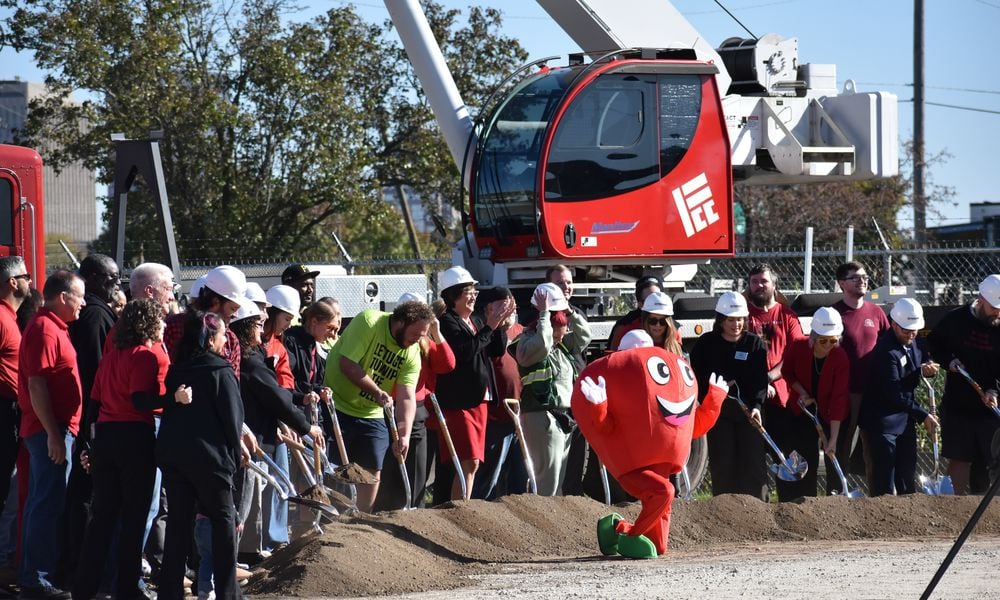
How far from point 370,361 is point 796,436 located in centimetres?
392

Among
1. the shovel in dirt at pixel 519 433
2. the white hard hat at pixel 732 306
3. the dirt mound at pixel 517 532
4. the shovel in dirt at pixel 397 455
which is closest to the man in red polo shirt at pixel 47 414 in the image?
the dirt mound at pixel 517 532

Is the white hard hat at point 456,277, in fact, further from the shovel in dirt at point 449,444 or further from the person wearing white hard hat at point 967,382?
the person wearing white hard hat at point 967,382

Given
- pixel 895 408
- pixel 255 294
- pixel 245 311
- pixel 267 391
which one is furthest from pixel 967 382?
pixel 245 311

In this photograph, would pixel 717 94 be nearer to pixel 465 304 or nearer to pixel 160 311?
pixel 465 304

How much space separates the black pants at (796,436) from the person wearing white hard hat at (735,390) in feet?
0.80

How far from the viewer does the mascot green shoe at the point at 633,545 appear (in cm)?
915

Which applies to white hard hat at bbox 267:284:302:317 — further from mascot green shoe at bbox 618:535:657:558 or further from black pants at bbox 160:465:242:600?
mascot green shoe at bbox 618:535:657:558

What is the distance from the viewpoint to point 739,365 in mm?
11195

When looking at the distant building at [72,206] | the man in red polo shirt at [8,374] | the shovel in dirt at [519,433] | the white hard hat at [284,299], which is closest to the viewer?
the man in red polo shirt at [8,374]

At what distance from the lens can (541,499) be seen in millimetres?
10195

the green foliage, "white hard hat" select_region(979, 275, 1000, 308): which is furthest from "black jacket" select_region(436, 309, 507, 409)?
the green foliage

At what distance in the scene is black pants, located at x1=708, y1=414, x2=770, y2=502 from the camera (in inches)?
448

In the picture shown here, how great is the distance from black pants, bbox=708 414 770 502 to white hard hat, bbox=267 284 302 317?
3.77 meters

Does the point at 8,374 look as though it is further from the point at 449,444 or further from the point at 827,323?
the point at 827,323
